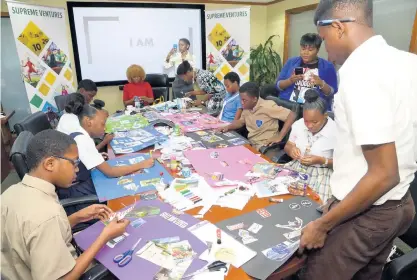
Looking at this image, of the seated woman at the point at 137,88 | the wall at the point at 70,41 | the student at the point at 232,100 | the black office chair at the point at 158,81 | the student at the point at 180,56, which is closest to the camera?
the student at the point at 232,100

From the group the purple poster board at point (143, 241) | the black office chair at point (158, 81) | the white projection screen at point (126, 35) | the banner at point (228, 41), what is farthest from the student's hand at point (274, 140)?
the white projection screen at point (126, 35)

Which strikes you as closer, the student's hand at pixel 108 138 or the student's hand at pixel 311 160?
the student's hand at pixel 311 160

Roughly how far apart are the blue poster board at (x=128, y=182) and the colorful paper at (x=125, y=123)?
1.05 meters

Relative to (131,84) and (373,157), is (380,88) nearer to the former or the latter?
(373,157)

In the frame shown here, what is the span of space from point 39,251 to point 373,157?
46.0 inches

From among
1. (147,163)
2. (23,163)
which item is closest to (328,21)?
(147,163)

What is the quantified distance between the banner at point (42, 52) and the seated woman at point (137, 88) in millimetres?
1015

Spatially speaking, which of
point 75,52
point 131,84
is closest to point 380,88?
point 131,84

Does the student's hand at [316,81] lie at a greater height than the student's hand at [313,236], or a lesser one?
greater

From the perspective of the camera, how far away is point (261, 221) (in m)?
1.35

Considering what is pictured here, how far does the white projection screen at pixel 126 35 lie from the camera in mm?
5105

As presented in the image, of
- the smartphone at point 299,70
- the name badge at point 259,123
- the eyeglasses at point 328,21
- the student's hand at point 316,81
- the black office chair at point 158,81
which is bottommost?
the name badge at point 259,123

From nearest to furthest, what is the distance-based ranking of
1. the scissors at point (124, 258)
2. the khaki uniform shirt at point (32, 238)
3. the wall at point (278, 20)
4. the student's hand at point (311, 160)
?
the khaki uniform shirt at point (32, 238) → the scissors at point (124, 258) → the student's hand at point (311, 160) → the wall at point (278, 20)

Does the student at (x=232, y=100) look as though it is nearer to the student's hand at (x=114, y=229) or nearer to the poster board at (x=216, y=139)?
the poster board at (x=216, y=139)
